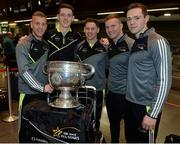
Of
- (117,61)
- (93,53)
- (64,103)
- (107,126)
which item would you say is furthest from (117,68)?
(107,126)

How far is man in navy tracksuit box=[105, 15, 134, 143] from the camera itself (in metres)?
2.46

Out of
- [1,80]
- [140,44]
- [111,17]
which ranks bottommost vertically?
[1,80]

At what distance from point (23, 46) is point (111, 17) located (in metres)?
0.86

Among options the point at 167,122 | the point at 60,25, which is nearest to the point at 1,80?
the point at 167,122

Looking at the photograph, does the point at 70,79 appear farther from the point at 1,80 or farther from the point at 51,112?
the point at 1,80

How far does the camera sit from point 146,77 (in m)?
1.94

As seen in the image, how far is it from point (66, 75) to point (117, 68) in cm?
91

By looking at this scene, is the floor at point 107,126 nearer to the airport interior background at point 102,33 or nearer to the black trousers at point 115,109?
the airport interior background at point 102,33

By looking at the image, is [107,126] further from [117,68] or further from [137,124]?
[137,124]

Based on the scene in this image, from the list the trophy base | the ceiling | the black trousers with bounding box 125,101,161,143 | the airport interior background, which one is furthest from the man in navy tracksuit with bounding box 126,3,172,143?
the ceiling

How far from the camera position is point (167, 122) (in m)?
3.97

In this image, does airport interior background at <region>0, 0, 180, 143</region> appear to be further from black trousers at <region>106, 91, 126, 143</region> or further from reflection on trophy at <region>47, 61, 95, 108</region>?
reflection on trophy at <region>47, 61, 95, 108</region>

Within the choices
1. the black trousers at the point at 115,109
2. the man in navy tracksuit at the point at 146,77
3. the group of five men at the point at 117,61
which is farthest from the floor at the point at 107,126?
the man in navy tracksuit at the point at 146,77

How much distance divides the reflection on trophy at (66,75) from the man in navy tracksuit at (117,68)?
0.75m
